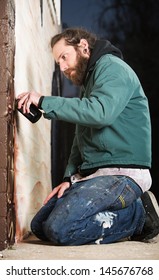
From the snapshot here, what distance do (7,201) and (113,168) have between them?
0.41 meters

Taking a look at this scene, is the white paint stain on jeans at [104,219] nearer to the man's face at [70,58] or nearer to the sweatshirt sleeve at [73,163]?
the sweatshirt sleeve at [73,163]

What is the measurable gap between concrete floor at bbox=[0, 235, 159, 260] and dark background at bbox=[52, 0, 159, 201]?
7.69ft

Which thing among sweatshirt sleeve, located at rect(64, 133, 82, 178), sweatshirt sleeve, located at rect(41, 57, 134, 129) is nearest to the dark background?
sweatshirt sleeve, located at rect(64, 133, 82, 178)

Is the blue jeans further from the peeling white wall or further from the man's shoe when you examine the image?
the peeling white wall

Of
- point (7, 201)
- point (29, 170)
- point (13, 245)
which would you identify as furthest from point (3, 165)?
point (29, 170)

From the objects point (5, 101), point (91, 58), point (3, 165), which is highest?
point (91, 58)

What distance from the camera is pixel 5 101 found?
1177mm

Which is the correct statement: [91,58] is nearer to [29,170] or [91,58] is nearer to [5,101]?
[5,101]

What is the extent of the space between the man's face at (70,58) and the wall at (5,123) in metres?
0.34

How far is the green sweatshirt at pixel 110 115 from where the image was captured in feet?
4.13

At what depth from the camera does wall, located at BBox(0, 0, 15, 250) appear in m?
1.17

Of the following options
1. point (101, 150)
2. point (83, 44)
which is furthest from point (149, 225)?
point (83, 44)

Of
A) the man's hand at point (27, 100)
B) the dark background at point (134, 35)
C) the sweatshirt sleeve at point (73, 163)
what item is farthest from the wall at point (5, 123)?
the dark background at point (134, 35)

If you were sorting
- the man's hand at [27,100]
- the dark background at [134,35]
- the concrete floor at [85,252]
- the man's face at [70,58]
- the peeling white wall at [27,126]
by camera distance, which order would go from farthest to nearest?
the dark background at [134,35], the man's face at [70,58], the peeling white wall at [27,126], the man's hand at [27,100], the concrete floor at [85,252]
